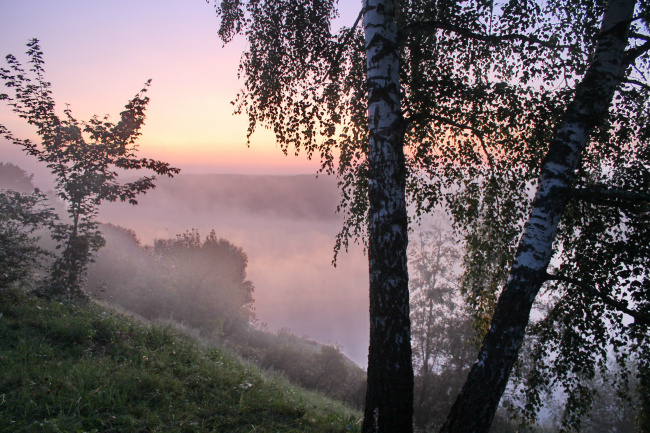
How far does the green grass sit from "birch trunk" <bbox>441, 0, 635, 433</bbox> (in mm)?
2855

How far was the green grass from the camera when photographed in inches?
161

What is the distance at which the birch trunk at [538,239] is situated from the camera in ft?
9.61

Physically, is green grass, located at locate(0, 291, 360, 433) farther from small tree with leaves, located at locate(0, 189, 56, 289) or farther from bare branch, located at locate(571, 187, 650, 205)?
bare branch, located at locate(571, 187, 650, 205)

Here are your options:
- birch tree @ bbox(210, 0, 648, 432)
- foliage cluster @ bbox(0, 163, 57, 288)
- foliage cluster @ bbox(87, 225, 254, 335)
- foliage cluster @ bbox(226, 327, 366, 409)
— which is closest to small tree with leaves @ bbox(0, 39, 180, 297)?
foliage cluster @ bbox(0, 163, 57, 288)

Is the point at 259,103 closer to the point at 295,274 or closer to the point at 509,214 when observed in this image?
the point at 509,214

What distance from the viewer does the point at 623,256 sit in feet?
11.6

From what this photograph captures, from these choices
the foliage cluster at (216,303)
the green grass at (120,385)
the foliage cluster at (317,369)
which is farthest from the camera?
the foliage cluster at (216,303)

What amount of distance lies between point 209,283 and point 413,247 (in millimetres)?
19081

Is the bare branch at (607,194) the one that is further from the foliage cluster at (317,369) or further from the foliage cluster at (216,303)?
the foliage cluster at (216,303)

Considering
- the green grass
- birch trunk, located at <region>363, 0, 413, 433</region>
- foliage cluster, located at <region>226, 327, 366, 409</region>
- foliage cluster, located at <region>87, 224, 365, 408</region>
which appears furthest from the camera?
foliage cluster, located at <region>87, 224, 365, 408</region>

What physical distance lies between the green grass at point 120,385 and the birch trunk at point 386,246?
2.23 metres

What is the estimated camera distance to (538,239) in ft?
10.0

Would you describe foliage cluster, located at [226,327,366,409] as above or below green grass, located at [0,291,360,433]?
below

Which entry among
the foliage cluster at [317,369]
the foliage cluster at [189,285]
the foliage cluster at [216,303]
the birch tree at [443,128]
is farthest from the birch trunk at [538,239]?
the foliage cluster at [189,285]
